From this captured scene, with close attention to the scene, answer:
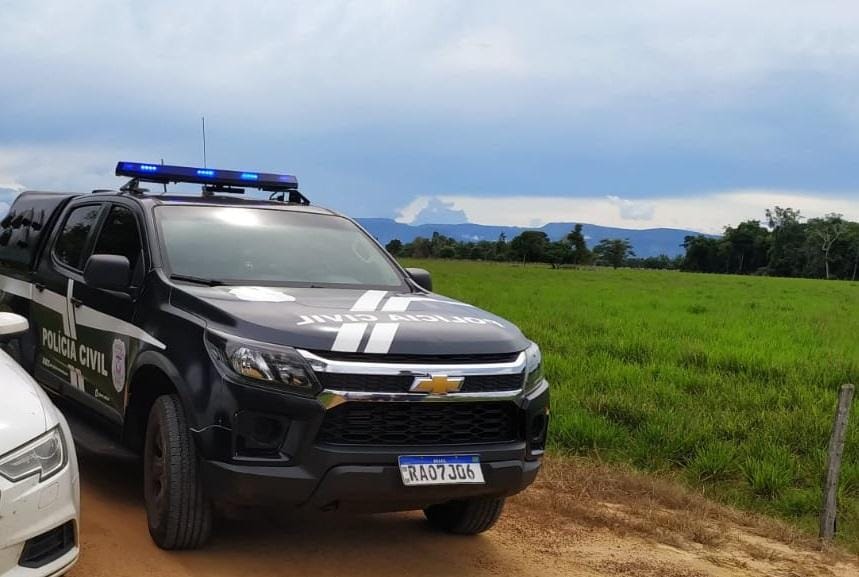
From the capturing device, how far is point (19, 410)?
3.13 m

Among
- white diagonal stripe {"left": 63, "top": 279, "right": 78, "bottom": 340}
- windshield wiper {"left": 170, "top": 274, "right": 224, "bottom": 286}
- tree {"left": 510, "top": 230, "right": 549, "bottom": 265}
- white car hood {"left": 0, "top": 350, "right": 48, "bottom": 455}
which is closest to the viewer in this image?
white car hood {"left": 0, "top": 350, "right": 48, "bottom": 455}

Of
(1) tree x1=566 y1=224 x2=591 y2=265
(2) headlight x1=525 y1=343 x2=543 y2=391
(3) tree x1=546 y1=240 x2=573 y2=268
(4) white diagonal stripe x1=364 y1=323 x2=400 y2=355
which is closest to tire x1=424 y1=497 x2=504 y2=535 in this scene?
(2) headlight x1=525 y1=343 x2=543 y2=391

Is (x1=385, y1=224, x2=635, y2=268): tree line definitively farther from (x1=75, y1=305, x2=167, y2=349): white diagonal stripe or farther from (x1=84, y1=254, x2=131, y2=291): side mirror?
(x1=84, y1=254, x2=131, y2=291): side mirror

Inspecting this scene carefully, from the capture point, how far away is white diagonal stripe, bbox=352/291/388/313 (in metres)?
4.08

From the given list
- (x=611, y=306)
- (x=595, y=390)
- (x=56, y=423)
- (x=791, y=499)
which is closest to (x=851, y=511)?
(x=791, y=499)

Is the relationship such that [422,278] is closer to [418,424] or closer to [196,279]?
[196,279]

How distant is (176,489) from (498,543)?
1.78 metres

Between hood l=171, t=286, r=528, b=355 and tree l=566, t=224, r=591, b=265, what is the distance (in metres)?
85.0

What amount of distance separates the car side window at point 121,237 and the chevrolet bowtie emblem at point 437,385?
1.87m

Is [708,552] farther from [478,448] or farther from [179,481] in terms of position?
[179,481]

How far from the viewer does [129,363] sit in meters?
4.41

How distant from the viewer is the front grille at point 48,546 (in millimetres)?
2961

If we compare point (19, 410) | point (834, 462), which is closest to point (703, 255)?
point (834, 462)

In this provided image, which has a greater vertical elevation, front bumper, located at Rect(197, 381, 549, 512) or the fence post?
front bumper, located at Rect(197, 381, 549, 512)
